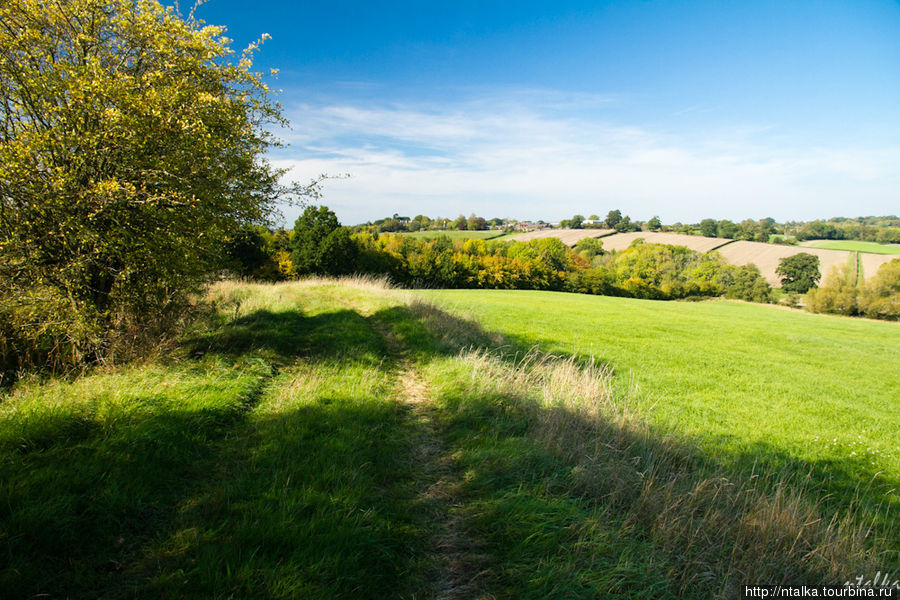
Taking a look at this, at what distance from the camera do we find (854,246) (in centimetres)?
9819

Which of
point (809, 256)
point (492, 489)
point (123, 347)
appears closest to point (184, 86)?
point (123, 347)

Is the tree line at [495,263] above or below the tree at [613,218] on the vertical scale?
below

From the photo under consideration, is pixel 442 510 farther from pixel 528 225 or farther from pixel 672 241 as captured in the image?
pixel 528 225

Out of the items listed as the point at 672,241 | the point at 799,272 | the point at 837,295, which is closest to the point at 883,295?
the point at 837,295

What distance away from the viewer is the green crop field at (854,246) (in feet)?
299

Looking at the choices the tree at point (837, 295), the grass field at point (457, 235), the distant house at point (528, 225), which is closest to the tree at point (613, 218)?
the distant house at point (528, 225)

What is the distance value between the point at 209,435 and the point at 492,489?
381cm

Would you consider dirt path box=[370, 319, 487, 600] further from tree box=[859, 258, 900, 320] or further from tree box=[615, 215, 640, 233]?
tree box=[615, 215, 640, 233]

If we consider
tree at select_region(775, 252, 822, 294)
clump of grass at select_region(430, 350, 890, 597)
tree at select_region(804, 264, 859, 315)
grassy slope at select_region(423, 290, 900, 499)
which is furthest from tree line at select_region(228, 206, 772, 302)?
Answer: clump of grass at select_region(430, 350, 890, 597)

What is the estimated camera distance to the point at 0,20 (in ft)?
19.3

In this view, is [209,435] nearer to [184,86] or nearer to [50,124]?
[50,124]

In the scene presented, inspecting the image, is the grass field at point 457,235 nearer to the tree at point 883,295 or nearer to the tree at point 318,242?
the tree at point 318,242

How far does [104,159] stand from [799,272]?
348 ft

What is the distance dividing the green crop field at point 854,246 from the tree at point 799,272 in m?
26.8
